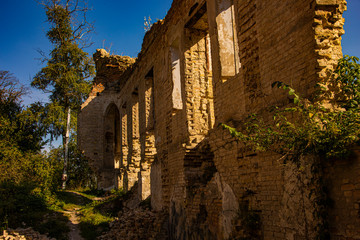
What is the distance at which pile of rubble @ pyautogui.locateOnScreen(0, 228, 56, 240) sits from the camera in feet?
28.1

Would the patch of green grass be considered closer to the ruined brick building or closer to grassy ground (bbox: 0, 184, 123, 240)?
grassy ground (bbox: 0, 184, 123, 240)

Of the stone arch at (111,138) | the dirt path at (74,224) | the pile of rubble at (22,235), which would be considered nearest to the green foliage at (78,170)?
the stone arch at (111,138)

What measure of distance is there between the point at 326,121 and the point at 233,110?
7.47ft

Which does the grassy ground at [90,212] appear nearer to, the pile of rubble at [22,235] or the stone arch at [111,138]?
the pile of rubble at [22,235]

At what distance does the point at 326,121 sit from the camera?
3752 millimetres

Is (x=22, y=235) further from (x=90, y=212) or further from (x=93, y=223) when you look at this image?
(x=90, y=212)

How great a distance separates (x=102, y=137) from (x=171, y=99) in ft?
43.7

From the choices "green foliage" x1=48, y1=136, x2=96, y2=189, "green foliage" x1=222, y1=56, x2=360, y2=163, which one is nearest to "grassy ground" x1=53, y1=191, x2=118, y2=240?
"green foliage" x1=48, y1=136, x2=96, y2=189

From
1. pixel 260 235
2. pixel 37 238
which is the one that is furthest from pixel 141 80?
pixel 260 235

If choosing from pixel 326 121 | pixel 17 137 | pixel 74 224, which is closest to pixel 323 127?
pixel 326 121

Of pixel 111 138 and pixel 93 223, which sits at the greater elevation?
pixel 111 138

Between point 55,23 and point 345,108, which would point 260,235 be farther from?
point 55,23

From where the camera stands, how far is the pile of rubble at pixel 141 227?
28.2ft

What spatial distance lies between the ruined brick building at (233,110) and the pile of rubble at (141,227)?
323 millimetres
